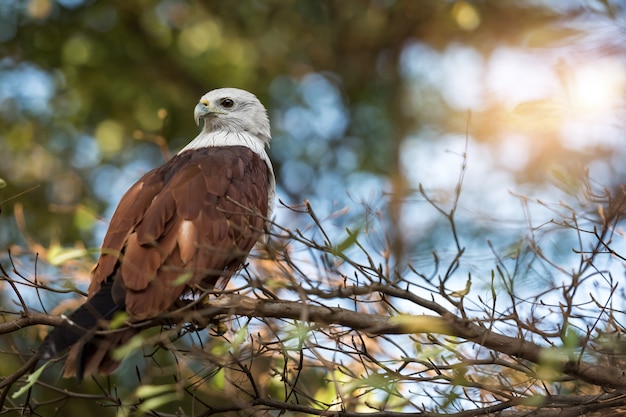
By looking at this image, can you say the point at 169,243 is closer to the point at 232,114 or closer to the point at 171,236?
the point at 171,236

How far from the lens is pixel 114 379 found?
624 cm

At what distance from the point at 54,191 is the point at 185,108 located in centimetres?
142

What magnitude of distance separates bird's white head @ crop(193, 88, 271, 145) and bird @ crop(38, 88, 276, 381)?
0.42m

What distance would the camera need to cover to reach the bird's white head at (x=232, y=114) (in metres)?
4.71

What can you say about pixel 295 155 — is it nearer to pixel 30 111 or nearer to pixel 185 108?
pixel 185 108

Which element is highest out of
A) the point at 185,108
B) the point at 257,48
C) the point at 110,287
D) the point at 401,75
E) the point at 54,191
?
the point at 401,75

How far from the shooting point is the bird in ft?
8.90

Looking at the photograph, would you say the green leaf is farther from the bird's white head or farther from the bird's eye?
the bird's eye

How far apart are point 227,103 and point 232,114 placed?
12cm

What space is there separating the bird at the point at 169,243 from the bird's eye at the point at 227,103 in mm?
542

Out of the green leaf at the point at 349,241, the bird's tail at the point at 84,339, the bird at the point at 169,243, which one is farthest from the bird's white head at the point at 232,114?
the green leaf at the point at 349,241

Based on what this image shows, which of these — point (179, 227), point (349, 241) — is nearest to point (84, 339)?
point (179, 227)

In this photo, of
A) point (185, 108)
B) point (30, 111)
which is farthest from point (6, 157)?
point (185, 108)

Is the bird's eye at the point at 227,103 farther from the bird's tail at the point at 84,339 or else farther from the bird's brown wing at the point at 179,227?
the bird's tail at the point at 84,339
